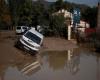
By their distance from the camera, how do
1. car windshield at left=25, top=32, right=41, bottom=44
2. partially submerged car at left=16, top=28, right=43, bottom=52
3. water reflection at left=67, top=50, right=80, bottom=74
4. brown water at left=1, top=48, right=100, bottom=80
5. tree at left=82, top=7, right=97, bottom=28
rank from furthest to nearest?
tree at left=82, top=7, right=97, bottom=28 < car windshield at left=25, top=32, right=41, bottom=44 < partially submerged car at left=16, top=28, right=43, bottom=52 < water reflection at left=67, top=50, right=80, bottom=74 < brown water at left=1, top=48, right=100, bottom=80

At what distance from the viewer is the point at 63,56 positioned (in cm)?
3198

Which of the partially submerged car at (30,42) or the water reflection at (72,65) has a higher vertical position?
the partially submerged car at (30,42)

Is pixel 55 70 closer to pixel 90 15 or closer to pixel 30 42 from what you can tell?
pixel 30 42

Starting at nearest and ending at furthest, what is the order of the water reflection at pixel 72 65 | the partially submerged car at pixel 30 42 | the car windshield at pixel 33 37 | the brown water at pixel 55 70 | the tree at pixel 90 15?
1. the brown water at pixel 55 70
2. the water reflection at pixel 72 65
3. the partially submerged car at pixel 30 42
4. the car windshield at pixel 33 37
5. the tree at pixel 90 15

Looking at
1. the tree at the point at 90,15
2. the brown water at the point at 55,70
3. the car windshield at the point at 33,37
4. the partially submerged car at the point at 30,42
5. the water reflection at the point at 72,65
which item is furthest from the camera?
the tree at the point at 90,15

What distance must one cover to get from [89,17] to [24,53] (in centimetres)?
5088

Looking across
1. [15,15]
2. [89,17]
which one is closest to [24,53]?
[15,15]

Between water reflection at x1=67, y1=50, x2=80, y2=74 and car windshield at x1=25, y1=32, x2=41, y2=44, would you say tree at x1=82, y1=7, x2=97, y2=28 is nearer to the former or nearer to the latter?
water reflection at x1=67, y1=50, x2=80, y2=74

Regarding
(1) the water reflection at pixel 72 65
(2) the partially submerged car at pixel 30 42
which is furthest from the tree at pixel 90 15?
(2) the partially submerged car at pixel 30 42

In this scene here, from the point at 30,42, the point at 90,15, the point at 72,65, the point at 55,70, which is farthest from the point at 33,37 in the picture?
the point at 90,15

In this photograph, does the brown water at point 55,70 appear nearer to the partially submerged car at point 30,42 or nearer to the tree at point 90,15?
the partially submerged car at point 30,42

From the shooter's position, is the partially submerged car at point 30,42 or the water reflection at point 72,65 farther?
the partially submerged car at point 30,42

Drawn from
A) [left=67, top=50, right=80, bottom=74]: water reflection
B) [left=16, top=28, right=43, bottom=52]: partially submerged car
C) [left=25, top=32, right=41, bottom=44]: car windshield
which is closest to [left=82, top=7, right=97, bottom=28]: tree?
[left=67, top=50, right=80, bottom=74]: water reflection

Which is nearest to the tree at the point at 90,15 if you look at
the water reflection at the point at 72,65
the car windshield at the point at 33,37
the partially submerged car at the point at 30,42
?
the water reflection at the point at 72,65
